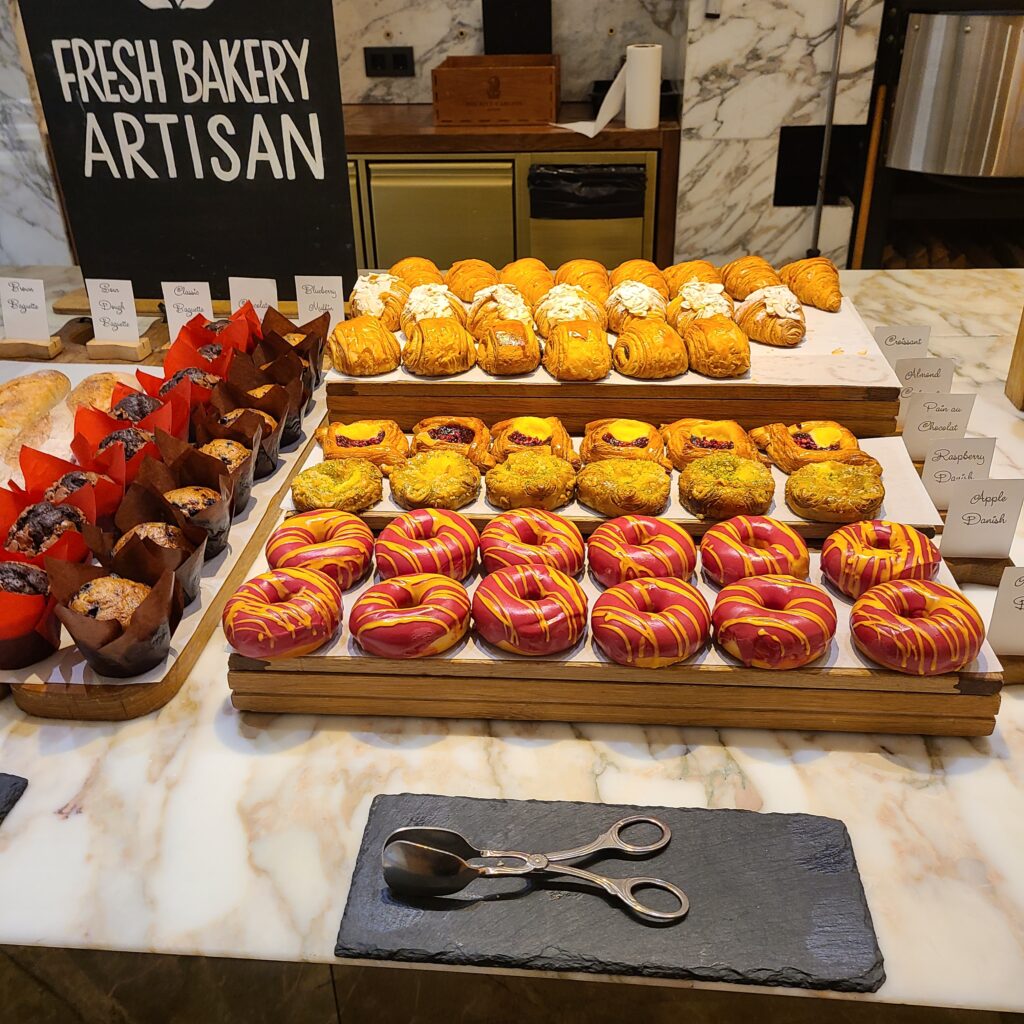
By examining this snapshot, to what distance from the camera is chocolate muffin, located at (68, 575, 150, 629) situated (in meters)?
1.61

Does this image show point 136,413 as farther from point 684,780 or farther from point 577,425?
point 684,780

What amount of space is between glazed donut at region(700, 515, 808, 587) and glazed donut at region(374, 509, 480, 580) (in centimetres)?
43

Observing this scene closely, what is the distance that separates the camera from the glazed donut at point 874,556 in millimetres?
1681

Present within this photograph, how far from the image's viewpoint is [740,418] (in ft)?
7.20

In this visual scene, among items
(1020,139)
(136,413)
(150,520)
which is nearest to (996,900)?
(150,520)

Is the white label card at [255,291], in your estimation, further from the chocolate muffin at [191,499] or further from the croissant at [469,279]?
the chocolate muffin at [191,499]

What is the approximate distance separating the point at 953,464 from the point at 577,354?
83 centimetres

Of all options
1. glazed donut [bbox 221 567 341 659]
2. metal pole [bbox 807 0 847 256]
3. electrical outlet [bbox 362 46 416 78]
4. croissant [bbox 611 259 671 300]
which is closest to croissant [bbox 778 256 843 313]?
croissant [bbox 611 259 671 300]

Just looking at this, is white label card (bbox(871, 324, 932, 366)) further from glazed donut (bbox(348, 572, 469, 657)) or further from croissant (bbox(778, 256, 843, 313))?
glazed donut (bbox(348, 572, 469, 657))

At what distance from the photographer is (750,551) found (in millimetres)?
1705

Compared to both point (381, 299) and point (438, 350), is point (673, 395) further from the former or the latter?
point (381, 299)

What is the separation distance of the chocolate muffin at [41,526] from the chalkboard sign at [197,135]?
1364 millimetres

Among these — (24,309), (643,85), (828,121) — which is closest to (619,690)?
(24,309)

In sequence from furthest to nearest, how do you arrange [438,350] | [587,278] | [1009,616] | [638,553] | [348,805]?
1. [587,278]
2. [438,350]
3. [638,553]
4. [1009,616]
5. [348,805]
